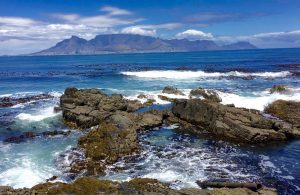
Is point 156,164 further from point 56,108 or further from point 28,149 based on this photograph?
point 56,108

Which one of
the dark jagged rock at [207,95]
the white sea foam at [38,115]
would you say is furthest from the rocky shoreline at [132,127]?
the dark jagged rock at [207,95]

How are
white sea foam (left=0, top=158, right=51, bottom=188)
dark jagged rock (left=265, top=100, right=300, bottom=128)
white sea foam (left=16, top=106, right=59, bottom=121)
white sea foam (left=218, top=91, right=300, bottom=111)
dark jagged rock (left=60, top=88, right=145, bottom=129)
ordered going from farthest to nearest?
white sea foam (left=218, top=91, right=300, bottom=111)
white sea foam (left=16, top=106, right=59, bottom=121)
dark jagged rock (left=60, top=88, right=145, bottom=129)
dark jagged rock (left=265, top=100, right=300, bottom=128)
white sea foam (left=0, top=158, right=51, bottom=188)

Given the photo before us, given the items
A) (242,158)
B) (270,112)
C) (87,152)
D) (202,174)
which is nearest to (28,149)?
(87,152)

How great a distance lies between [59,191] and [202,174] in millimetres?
9091

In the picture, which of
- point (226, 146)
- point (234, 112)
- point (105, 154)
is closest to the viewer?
point (105, 154)

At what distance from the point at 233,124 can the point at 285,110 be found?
9668 millimetres

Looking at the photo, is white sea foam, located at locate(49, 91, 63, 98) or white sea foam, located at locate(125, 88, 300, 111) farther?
white sea foam, located at locate(49, 91, 63, 98)

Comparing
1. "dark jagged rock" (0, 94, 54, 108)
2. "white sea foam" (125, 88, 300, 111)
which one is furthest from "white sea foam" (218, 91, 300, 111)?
"dark jagged rock" (0, 94, 54, 108)

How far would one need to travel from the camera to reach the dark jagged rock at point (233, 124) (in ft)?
97.6

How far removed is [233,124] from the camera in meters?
31.2

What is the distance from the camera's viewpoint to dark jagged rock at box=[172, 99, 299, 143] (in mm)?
29734

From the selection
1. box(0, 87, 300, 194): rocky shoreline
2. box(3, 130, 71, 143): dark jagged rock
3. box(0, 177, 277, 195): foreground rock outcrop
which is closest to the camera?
box(0, 177, 277, 195): foreground rock outcrop

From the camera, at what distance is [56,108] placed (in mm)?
41781

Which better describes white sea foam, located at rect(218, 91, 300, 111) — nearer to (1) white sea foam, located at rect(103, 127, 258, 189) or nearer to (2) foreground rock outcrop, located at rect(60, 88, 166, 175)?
(2) foreground rock outcrop, located at rect(60, 88, 166, 175)
